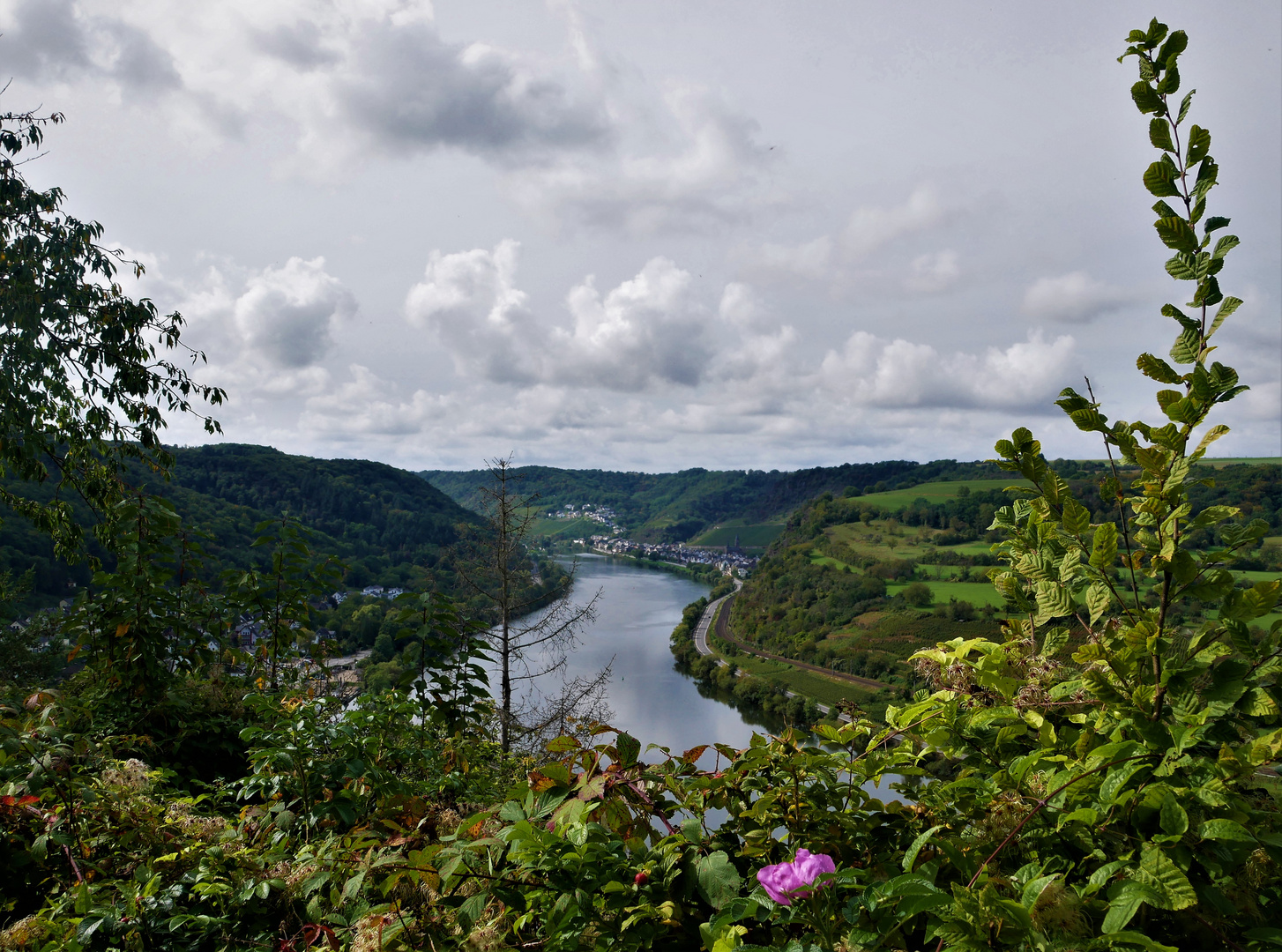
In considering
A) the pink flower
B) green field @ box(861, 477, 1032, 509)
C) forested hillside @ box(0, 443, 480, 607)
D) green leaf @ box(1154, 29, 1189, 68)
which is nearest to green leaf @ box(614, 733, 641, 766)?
the pink flower

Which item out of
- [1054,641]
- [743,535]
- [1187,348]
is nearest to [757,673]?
[1054,641]

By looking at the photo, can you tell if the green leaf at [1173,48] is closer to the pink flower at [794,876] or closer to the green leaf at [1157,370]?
the green leaf at [1157,370]

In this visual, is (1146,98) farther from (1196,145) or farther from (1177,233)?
(1177,233)

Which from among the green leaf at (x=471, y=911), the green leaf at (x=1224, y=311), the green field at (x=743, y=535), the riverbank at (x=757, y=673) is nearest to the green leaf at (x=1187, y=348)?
the green leaf at (x=1224, y=311)

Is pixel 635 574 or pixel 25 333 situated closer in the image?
pixel 25 333

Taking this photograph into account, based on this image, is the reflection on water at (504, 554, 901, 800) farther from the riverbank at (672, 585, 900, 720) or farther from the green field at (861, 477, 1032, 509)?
the green field at (861, 477, 1032, 509)

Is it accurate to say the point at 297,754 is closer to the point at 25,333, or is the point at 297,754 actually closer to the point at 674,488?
the point at 25,333

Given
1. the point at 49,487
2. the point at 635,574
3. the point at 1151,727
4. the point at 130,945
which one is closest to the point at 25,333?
the point at 130,945

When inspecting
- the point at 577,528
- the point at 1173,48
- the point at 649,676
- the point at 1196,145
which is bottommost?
the point at 649,676
